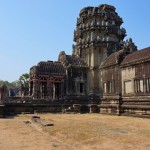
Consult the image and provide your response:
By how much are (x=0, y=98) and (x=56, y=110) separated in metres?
7.60

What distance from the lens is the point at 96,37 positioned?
37.3m

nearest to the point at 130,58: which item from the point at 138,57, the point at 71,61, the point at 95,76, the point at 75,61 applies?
the point at 138,57

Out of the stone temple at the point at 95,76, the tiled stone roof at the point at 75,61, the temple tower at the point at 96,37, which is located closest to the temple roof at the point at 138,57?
the stone temple at the point at 95,76

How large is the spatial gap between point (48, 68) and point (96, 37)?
9.66m

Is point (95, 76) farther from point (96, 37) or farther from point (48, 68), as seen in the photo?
point (48, 68)

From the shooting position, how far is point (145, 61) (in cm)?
2444

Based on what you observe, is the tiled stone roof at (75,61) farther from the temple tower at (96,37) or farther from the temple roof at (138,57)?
the temple roof at (138,57)

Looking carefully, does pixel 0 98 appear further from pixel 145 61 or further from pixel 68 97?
pixel 145 61

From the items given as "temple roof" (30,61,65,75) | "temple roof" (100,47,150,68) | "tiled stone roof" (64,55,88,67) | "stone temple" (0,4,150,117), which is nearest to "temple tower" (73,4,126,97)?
"stone temple" (0,4,150,117)

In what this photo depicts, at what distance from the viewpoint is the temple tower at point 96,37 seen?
118 feet

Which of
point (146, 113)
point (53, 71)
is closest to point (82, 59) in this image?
point (53, 71)

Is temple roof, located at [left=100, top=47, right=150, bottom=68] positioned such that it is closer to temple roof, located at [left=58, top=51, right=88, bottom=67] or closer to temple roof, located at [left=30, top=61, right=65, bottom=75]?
temple roof, located at [left=58, top=51, right=88, bottom=67]

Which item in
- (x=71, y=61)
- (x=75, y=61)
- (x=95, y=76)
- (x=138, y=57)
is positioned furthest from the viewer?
(x=75, y=61)

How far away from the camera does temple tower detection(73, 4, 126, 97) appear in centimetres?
3603
